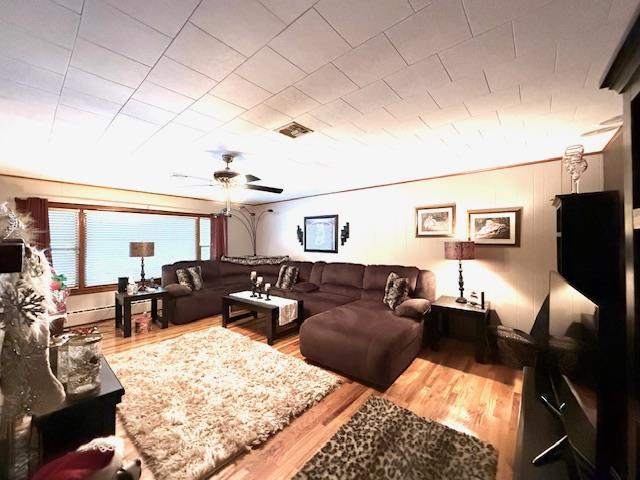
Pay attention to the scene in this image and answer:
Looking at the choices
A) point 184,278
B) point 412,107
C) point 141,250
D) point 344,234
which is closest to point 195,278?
point 184,278

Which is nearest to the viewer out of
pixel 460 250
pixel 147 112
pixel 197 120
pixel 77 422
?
pixel 77 422

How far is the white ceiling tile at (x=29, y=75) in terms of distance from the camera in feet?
4.37

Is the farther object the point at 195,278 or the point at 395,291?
the point at 195,278

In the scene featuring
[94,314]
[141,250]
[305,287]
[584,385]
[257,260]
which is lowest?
[94,314]

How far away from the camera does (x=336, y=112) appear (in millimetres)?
1872

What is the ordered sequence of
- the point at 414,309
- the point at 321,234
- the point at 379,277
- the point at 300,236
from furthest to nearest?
the point at 300,236
the point at 321,234
the point at 379,277
the point at 414,309

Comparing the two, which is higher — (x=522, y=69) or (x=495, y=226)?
(x=522, y=69)

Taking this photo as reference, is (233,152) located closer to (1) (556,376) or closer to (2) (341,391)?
(2) (341,391)

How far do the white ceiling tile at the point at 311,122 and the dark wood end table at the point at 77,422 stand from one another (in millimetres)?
1986

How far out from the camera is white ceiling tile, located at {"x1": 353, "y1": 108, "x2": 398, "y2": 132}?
1894 millimetres

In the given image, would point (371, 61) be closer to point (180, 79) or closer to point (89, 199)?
point (180, 79)

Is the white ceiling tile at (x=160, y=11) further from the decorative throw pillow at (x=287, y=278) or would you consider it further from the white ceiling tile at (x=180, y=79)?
the decorative throw pillow at (x=287, y=278)

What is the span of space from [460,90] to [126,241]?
5516 millimetres

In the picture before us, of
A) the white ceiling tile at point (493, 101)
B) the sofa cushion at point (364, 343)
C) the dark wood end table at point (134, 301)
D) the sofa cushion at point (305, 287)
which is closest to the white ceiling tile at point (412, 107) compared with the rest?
the white ceiling tile at point (493, 101)
